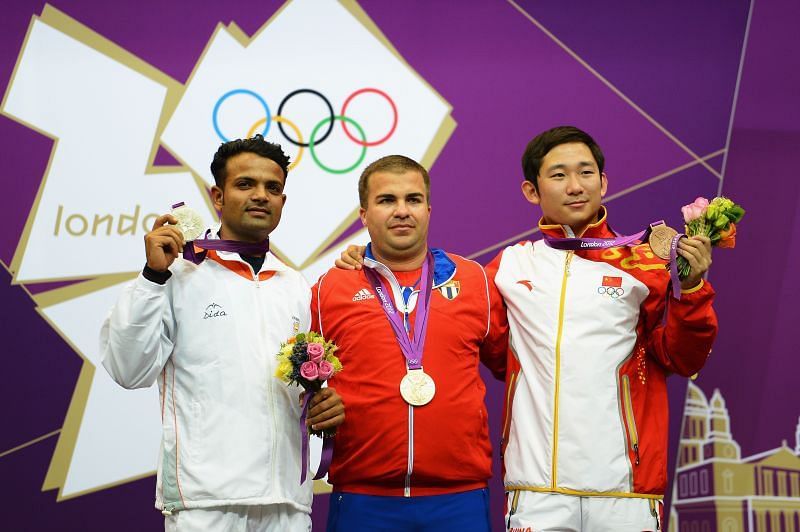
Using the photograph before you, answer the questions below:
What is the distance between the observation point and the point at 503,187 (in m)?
4.12

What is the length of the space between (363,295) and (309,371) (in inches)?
18.3

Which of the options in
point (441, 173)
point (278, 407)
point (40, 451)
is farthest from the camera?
point (441, 173)

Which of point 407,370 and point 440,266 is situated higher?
point 440,266

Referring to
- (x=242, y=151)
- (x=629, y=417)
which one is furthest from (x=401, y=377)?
(x=242, y=151)

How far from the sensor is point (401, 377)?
2516 millimetres

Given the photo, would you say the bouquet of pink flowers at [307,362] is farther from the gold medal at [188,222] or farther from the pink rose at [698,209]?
the pink rose at [698,209]

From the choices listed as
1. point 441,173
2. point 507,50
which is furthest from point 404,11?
point 441,173

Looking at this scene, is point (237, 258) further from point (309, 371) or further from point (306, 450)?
point (306, 450)

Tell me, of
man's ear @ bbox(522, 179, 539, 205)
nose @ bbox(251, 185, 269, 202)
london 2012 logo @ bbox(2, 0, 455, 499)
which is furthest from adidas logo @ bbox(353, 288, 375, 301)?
london 2012 logo @ bbox(2, 0, 455, 499)

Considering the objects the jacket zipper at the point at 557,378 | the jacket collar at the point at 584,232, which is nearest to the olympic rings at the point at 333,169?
the jacket collar at the point at 584,232

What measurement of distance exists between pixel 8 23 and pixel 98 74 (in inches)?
20.3

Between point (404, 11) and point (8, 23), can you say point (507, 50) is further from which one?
point (8, 23)

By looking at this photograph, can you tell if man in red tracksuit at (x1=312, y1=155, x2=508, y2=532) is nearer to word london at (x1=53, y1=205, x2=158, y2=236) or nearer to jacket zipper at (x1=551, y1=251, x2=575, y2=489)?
jacket zipper at (x1=551, y1=251, x2=575, y2=489)

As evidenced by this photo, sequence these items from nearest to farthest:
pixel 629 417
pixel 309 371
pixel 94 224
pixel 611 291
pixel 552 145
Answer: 1. pixel 309 371
2. pixel 629 417
3. pixel 611 291
4. pixel 552 145
5. pixel 94 224
